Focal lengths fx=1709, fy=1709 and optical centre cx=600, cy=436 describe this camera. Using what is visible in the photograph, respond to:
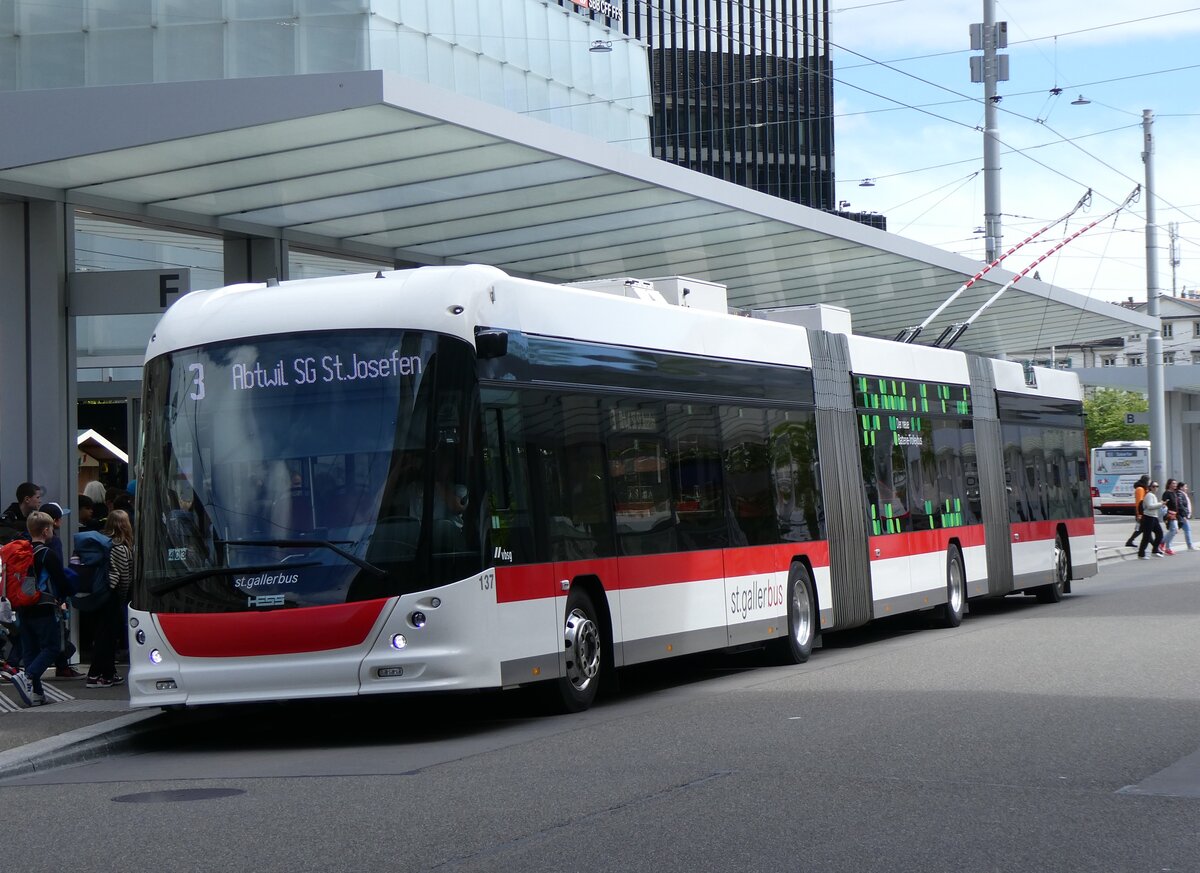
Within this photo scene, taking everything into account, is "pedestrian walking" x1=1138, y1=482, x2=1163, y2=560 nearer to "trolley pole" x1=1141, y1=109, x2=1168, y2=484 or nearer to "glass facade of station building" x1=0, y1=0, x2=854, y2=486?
"trolley pole" x1=1141, y1=109, x2=1168, y2=484

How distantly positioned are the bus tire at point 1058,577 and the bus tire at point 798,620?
8.27 m

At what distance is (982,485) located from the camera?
69.2ft

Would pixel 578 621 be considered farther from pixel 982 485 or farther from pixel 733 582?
pixel 982 485

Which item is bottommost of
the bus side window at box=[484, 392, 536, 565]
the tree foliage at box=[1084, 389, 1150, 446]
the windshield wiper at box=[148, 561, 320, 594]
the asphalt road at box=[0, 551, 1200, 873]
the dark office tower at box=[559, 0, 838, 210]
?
the asphalt road at box=[0, 551, 1200, 873]

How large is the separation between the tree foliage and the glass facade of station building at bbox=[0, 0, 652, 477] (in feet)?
284

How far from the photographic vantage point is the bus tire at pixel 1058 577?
77.4ft

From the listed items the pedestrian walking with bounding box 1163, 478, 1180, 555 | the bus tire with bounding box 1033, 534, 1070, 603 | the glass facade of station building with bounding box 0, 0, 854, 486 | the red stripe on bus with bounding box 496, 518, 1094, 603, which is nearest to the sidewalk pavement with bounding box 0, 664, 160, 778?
the red stripe on bus with bounding box 496, 518, 1094, 603

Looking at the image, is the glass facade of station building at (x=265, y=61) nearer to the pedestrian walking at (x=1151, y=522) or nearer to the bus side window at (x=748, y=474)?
the bus side window at (x=748, y=474)

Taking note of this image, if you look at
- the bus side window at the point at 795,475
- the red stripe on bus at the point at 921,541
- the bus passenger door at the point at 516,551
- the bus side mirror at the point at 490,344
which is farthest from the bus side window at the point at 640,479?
the red stripe on bus at the point at 921,541

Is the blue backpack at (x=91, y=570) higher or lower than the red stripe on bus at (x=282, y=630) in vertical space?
higher

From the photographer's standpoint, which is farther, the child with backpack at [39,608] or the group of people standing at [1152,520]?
the group of people standing at [1152,520]

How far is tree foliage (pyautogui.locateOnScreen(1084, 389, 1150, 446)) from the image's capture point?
11012cm

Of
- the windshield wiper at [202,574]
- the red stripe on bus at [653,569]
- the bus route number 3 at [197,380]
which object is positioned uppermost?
the bus route number 3 at [197,380]

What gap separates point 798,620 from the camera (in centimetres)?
1598
